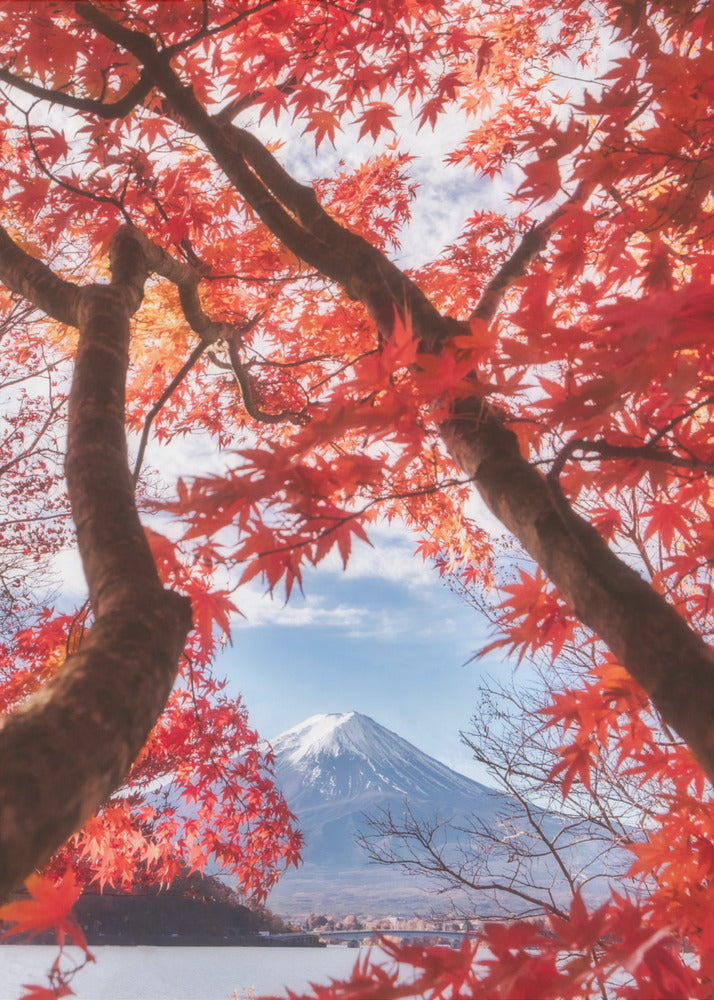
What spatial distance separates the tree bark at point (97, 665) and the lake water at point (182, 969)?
25136 millimetres

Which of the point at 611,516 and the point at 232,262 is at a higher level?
the point at 232,262

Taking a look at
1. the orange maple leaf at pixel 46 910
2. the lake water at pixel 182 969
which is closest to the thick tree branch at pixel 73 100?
the orange maple leaf at pixel 46 910

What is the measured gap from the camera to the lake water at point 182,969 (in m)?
22.3

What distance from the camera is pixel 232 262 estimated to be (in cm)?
470

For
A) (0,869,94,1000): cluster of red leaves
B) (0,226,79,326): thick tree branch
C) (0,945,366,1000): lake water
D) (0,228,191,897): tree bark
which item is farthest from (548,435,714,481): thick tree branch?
(0,945,366,1000): lake water

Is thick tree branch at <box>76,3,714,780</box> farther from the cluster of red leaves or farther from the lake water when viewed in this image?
the lake water

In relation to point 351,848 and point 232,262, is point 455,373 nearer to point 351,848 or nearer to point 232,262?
point 232,262

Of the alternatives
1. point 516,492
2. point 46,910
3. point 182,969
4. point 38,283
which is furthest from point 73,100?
point 182,969

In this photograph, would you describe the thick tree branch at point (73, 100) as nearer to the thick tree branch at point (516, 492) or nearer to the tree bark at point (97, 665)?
the thick tree branch at point (516, 492)

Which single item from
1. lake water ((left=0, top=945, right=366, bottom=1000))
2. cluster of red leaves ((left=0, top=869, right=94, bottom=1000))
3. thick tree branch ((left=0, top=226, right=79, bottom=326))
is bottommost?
lake water ((left=0, top=945, right=366, bottom=1000))

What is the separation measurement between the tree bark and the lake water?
25.1 meters

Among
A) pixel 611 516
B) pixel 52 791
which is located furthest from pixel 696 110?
pixel 52 791

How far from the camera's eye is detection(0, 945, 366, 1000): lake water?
877 inches

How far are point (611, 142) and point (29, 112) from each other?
257cm
